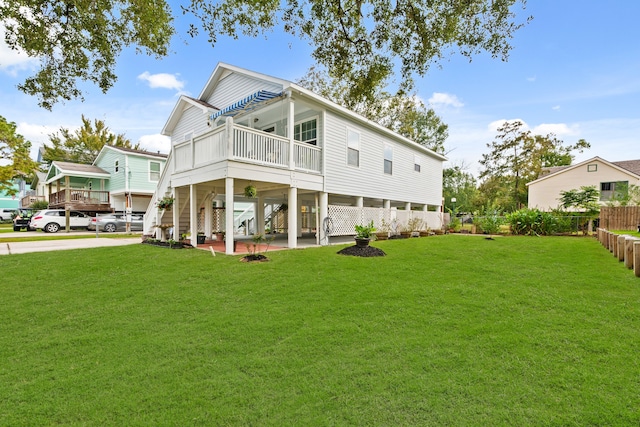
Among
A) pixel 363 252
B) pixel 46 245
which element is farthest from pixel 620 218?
pixel 46 245

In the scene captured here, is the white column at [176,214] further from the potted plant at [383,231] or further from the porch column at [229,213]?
the potted plant at [383,231]

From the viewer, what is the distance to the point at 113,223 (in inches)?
797

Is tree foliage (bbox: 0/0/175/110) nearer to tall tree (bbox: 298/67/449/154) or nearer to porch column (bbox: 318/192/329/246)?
porch column (bbox: 318/192/329/246)

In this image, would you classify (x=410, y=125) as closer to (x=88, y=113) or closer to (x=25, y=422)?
(x=25, y=422)

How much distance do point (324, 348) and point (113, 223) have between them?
22.2 meters

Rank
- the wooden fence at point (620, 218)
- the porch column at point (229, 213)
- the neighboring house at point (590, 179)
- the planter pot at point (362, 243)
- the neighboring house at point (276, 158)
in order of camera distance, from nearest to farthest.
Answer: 1. the porch column at point (229, 213)
2. the planter pot at point (362, 243)
3. the neighboring house at point (276, 158)
4. the wooden fence at point (620, 218)
5. the neighboring house at point (590, 179)

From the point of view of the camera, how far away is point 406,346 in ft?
10.6

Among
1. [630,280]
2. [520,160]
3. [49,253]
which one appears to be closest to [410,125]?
[520,160]

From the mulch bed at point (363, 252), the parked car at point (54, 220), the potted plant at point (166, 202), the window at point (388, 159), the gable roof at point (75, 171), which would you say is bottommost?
the mulch bed at point (363, 252)

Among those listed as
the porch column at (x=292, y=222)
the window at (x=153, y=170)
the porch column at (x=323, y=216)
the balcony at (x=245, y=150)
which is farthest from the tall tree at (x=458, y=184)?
the window at (x=153, y=170)

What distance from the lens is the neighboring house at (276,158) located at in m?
8.77

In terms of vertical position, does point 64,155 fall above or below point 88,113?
below

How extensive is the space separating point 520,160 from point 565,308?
124 ft

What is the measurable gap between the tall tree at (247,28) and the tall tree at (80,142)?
32124 mm
